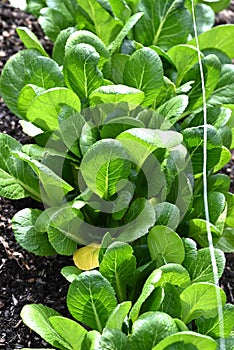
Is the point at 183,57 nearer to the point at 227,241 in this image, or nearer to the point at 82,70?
the point at 82,70

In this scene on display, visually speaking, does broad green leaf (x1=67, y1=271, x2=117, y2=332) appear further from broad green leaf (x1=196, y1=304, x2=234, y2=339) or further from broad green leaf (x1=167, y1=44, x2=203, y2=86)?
broad green leaf (x1=167, y1=44, x2=203, y2=86)

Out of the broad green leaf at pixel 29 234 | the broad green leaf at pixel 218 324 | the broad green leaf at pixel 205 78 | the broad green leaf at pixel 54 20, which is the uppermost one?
the broad green leaf at pixel 54 20

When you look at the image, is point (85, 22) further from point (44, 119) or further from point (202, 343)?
point (202, 343)

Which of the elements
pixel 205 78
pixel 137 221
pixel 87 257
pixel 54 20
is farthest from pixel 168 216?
pixel 54 20

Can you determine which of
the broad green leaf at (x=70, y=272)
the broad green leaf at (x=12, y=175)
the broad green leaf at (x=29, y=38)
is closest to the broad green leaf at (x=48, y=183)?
the broad green leaf at (x=12, y=175)

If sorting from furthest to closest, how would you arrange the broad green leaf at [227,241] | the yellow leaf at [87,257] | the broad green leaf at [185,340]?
1. the broad green leaf at [227,241]
2. the yellow leaf at [87,257]
3. the broad green leaf at [185,340]

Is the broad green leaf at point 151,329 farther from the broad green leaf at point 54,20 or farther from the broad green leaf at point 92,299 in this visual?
the broad green leaf at point 54,20

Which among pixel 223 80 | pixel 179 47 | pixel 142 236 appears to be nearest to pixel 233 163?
pixel 223 80

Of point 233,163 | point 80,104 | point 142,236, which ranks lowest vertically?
point 233,163
